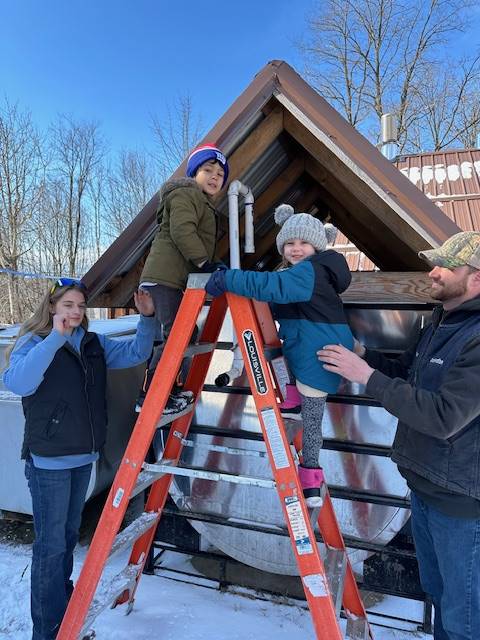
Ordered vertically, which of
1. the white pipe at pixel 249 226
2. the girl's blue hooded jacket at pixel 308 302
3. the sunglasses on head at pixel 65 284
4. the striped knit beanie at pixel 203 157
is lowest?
the girl's blue hooded jacket at pixel 308 302

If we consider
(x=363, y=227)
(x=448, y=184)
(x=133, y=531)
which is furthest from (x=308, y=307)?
(x=448, y=184)

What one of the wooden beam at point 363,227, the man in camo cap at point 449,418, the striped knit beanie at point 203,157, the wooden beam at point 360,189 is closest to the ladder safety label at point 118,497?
the man in camo cap at point 449,418

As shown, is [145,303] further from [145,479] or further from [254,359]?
[145,479]

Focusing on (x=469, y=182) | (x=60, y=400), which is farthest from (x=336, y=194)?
(x=469, y=182)

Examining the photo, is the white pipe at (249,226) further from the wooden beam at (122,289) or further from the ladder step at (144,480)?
the ladder step at (144,480)

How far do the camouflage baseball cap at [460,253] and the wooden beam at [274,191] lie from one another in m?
2.01

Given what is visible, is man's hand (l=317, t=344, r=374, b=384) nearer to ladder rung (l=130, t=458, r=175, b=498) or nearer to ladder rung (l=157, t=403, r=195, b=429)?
ladder rung (l=157, t=403, r=195, b=429)

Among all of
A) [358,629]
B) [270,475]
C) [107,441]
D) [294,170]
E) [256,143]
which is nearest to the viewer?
[358,629]

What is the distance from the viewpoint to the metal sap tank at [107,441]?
3738 millimetres

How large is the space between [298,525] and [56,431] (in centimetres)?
133

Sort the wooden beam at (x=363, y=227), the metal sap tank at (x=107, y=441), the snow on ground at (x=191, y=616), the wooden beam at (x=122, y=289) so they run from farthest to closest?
the metal sap tank at (x=107, y=441)
the wooden beam at (x=363, y=227)
the wooden beam at (x=122, y=289)
the snow on ground at (x=191, y=616)

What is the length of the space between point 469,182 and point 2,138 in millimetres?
19533

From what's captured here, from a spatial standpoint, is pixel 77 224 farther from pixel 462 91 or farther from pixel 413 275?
pixel 413 275

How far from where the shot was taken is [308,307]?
6.68ft
